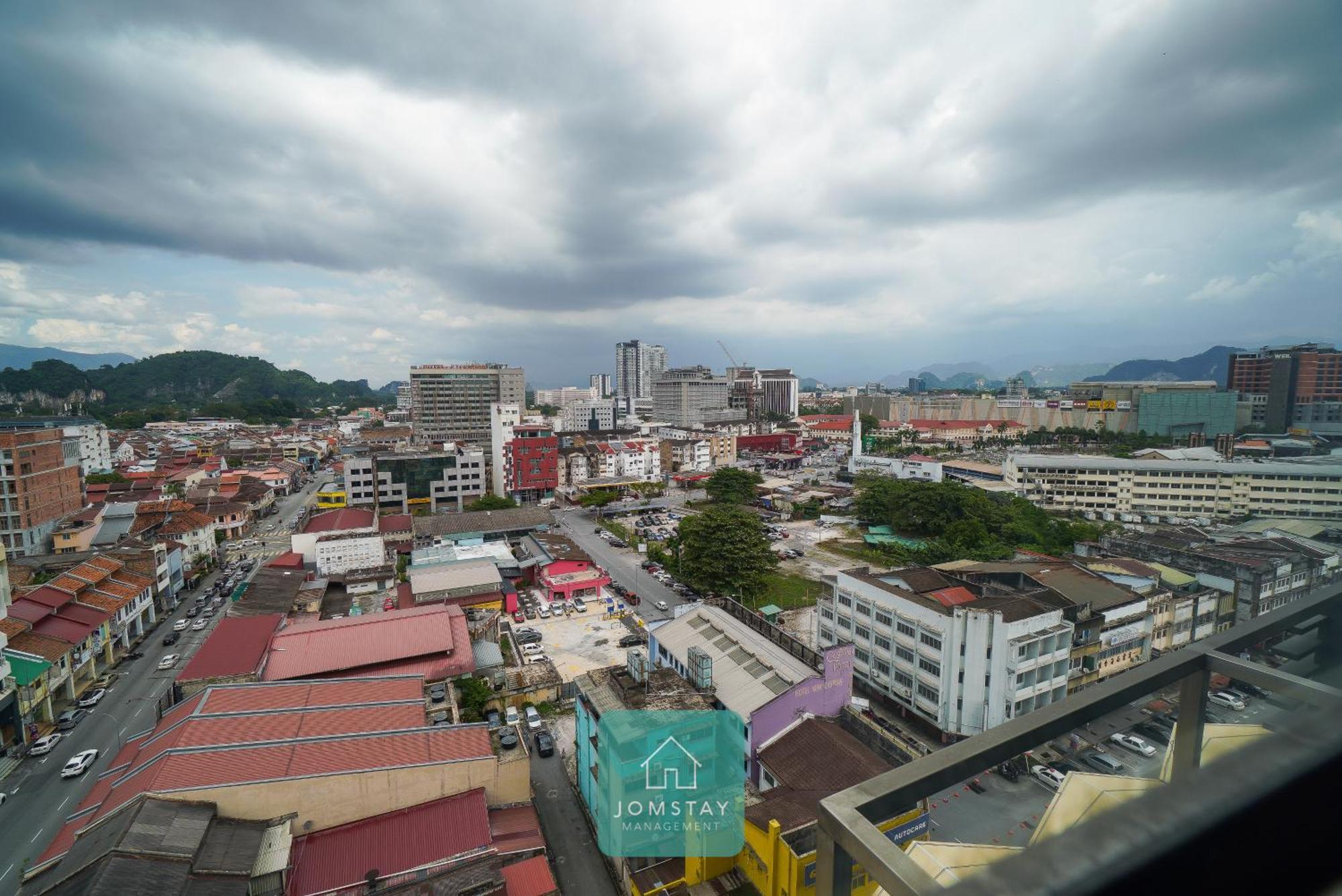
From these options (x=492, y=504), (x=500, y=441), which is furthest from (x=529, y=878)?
(x=500, y=441)

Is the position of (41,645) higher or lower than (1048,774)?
lower

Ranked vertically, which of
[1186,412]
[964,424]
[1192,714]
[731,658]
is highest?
[1192,714]

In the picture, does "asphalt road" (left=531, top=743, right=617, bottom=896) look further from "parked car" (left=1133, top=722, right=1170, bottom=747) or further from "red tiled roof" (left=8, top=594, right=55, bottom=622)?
"red tiled roof" (left=8, top=594, right=55, bottom=622)

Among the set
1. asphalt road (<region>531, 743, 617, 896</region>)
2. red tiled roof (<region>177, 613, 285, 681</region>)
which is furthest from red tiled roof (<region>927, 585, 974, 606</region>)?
red tiled roof (<region>177, 613, 285, 681</region>)

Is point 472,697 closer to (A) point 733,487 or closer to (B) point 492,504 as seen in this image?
(B) point 492,504

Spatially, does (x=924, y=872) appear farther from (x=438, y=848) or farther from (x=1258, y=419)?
(x=1258, y=419)

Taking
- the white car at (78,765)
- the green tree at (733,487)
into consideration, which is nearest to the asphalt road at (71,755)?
the white car at (78,765)
